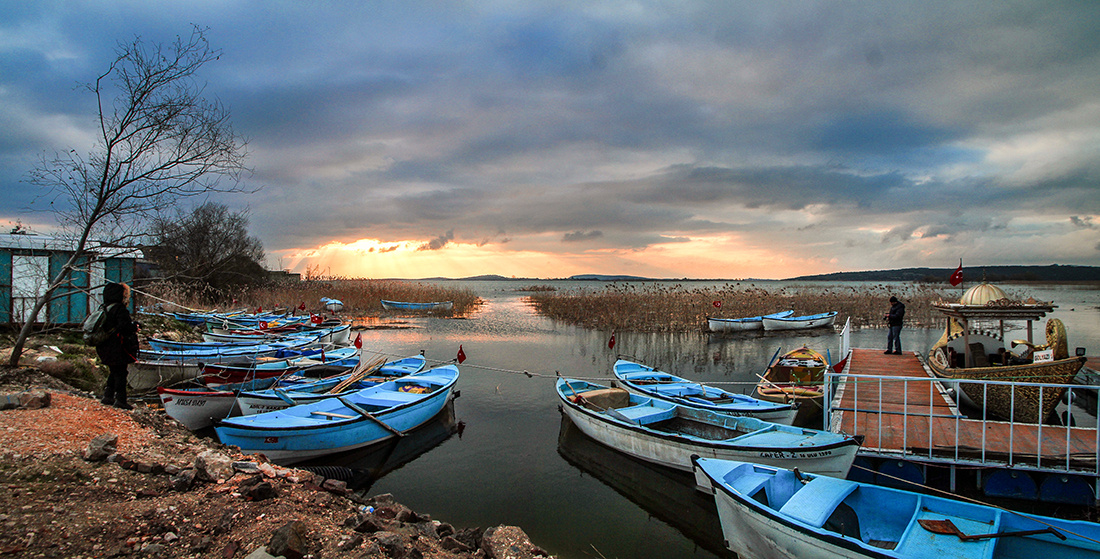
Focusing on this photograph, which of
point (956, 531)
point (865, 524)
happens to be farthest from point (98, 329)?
point (956, 531)

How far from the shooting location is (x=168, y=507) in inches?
184

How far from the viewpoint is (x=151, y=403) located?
12.3 m

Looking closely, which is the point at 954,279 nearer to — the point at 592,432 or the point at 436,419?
the point at 592,432

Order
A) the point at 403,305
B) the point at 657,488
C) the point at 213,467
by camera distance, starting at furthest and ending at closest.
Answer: the point at 403,305 < the point at 657,488 < the point at 213,467

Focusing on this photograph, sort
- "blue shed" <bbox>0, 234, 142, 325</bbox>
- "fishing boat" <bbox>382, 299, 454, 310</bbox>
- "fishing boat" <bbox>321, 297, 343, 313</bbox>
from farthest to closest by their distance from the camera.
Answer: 1. "fishing boat" <bbox>382, 299, 454, 310</bbox>
2. "fishing boat" <bbox>321, 297, 343, 313</bbox>
3. "blue shed" <bbox>0, 234, 142, 325</bbox>

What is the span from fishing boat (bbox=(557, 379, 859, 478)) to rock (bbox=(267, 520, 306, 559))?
6116mm

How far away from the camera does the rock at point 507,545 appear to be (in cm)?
550

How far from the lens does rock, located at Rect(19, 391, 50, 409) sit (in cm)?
694

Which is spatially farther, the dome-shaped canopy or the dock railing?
the dome-shaped canopy

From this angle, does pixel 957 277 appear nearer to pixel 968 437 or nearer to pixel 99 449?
pixel 968 437

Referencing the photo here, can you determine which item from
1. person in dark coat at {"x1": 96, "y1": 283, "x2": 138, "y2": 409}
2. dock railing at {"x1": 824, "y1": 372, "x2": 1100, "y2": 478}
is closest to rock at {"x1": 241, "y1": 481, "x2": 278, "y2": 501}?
person in dark coat at {"x1": 96, "y1": 283, "x2": 138, "y2": 409}

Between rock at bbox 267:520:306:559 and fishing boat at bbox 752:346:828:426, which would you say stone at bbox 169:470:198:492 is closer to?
rock at bbox 267:520:306:559

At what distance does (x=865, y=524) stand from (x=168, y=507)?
7.18 m

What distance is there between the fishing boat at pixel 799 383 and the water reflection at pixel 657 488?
399cm
